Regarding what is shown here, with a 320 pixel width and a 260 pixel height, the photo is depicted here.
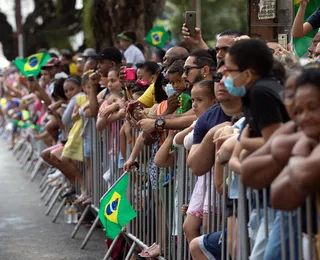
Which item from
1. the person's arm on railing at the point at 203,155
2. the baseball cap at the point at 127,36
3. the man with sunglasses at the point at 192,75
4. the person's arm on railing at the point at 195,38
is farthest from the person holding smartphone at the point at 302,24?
the baseball cap at the point at 127,36

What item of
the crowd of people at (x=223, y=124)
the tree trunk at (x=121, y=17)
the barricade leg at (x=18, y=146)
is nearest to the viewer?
the crowd of people at (x=223, y=124)

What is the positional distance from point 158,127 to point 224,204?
162cm

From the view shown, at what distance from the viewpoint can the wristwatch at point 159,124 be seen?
23.0 ft

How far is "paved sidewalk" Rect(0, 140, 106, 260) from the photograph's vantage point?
30.9 feet

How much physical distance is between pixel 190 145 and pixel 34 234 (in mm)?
4945

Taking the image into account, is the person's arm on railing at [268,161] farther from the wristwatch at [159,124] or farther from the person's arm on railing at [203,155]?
the wristwatch at [159,124]

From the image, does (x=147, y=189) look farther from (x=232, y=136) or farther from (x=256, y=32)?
(x=232, y=136)

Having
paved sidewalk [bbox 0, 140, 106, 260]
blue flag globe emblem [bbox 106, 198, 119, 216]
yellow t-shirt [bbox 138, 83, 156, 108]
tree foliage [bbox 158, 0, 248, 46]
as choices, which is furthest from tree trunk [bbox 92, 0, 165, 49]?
tree foliage [bbox 158, 0, 248, 46]

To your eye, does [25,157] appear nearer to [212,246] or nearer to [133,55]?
[133,55]

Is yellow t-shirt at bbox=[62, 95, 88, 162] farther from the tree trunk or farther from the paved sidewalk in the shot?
the tree trunk

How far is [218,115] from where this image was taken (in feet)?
19.4

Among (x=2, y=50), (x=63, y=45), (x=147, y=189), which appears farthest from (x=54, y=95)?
(x=2, y=50)

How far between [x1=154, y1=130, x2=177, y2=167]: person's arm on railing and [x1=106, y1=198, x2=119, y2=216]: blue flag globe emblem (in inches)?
42.3

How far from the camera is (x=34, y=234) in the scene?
10.7m
